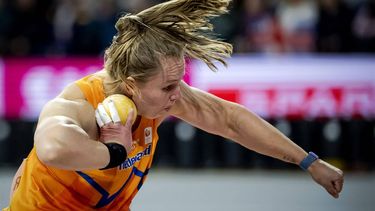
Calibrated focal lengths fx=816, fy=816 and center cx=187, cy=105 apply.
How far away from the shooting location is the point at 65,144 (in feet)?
12.9

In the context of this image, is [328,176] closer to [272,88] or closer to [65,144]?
[65,144]

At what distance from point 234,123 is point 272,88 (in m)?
6.84

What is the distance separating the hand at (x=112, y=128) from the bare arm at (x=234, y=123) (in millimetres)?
877

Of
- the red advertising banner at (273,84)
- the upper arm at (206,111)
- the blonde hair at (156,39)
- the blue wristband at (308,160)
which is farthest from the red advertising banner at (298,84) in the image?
the blonde hair at (156,39)

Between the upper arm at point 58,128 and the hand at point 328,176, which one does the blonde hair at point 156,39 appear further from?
the hand at point 328,176

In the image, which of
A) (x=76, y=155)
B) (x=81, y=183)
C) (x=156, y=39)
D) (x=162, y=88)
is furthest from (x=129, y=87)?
(x=76, y=155)

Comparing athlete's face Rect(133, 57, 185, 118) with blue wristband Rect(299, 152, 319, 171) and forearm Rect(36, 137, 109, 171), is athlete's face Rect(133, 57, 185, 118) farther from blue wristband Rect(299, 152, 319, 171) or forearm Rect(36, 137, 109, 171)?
blue wristband Rect(299, 152, 319, 171)

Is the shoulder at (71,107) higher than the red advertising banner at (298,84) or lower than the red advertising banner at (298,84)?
higher

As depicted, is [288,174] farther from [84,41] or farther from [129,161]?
[129,161]

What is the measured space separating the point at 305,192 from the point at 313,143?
2.03m

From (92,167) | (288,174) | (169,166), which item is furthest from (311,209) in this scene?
(92,167)

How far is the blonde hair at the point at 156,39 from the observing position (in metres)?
4.46

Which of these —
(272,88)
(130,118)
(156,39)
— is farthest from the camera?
(272,88)

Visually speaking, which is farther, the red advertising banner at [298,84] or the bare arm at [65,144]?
the red advertising banner at [298,84]
